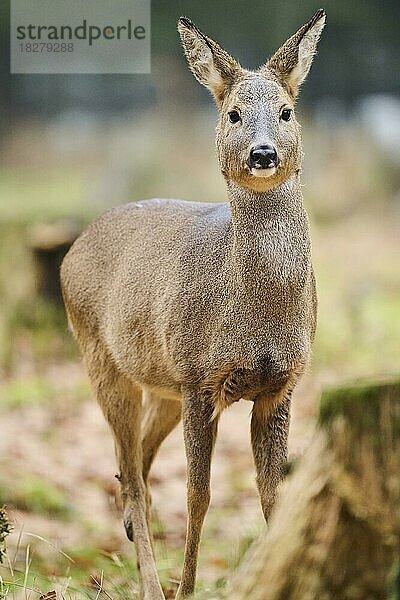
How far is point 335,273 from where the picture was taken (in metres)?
11.1

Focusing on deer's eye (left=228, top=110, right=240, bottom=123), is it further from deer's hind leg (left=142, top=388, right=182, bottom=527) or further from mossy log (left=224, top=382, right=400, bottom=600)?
deer's hind leg (left=142, top=388, right=182, bottom=527)

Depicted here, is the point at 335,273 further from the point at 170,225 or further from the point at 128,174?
the point at 170,225

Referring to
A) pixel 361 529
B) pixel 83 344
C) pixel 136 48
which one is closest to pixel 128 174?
pixel 136 48

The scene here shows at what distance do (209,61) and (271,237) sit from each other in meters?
0.76

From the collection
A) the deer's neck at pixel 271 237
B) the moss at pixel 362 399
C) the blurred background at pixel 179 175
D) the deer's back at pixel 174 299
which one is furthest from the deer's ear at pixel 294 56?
the blurred background at pixel 179 175

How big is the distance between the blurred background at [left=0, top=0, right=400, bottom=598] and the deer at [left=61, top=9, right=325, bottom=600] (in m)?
3.68

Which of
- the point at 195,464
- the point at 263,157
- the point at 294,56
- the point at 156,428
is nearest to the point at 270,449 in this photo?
the point at 195,464

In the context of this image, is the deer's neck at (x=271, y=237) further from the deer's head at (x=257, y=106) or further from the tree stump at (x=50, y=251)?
the tree stump at (x=50, y=251)

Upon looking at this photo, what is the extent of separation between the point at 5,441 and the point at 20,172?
11.4ft

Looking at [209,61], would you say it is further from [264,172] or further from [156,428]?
[156,428]

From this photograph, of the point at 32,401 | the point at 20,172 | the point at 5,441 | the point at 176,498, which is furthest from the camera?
the point at 20,172

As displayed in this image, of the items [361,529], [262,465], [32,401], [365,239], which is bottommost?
[32,401]

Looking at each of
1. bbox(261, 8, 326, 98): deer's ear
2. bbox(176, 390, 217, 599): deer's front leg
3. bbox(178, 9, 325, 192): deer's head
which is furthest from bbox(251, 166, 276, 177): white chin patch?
bbox(176, 390, 217, 599): deer's front leg

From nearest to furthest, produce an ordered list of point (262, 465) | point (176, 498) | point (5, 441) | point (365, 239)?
1. point (262, 465)
2. point (176, 498)
3. point (5, 441)
4. point (365, 239)
